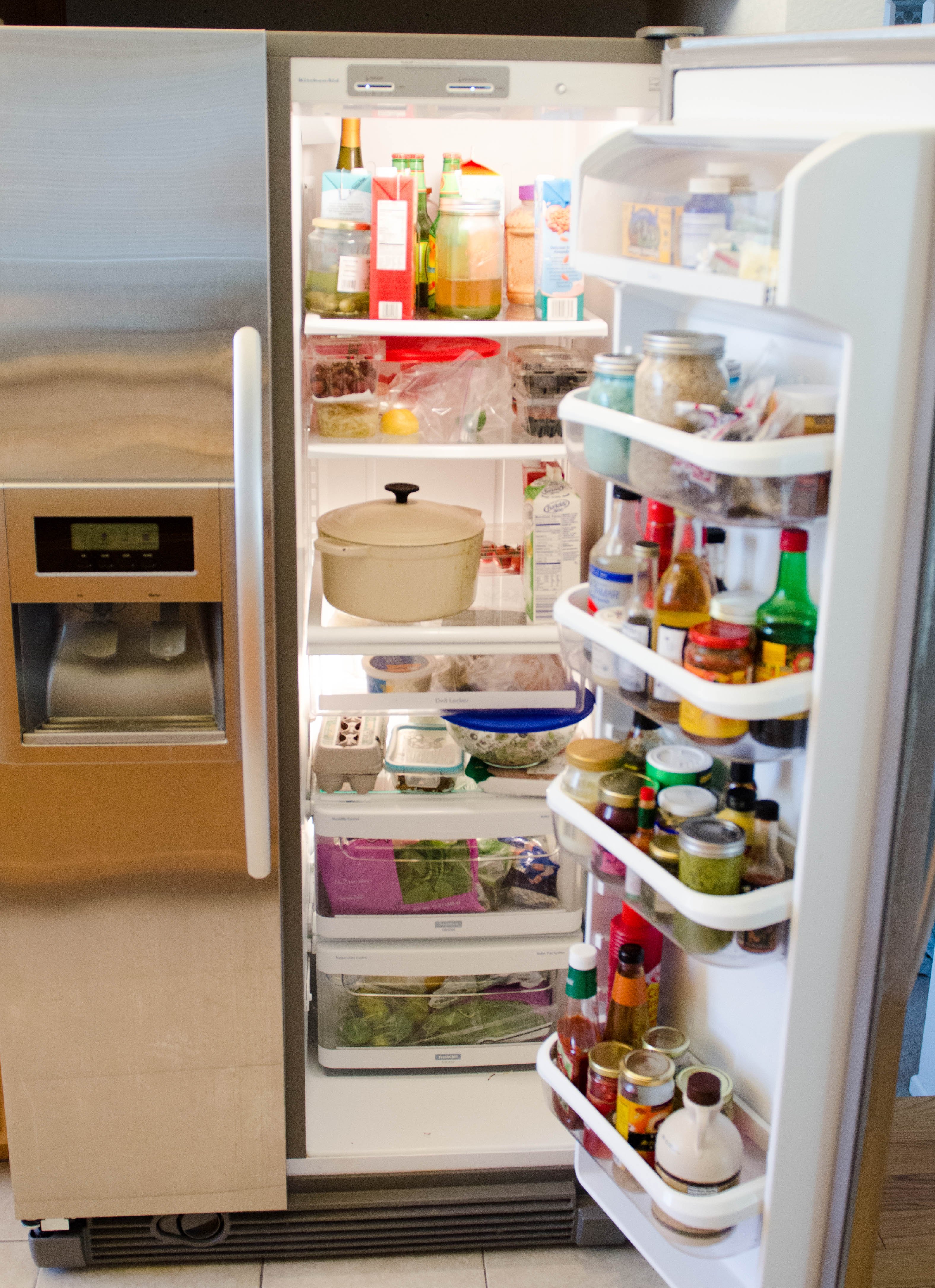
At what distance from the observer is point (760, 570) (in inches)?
55.5

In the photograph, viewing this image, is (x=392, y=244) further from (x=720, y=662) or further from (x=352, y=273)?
(x=720, y=662)

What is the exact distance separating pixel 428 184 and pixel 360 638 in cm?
87

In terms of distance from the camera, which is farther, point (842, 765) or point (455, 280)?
point (455, 280)

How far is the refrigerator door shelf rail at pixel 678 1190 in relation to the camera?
Answer: 1.32 m

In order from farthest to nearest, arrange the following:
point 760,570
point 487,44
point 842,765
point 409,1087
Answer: point 409,1087, point 487,44, point 760,570, point 842,765

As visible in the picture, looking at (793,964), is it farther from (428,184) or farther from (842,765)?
(428,184)

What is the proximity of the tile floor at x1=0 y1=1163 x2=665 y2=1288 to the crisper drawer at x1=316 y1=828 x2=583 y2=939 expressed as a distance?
547 mm

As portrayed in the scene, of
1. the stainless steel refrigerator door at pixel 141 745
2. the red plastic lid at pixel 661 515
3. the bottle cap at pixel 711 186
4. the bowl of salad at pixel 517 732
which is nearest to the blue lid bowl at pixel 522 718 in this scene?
the bowl of salad at pixel 517 732

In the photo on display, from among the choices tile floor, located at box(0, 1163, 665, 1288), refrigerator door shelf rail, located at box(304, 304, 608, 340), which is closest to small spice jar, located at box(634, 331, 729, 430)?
refrigerator door shelf rail, located at box(304, 304, 608, 340)

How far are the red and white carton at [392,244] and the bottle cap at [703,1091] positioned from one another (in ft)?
3.77

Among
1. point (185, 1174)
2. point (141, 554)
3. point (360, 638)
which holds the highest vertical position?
point (141, 554)

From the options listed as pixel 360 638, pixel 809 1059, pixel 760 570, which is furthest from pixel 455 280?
pixel 809 1059

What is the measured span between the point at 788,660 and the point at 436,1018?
1343 millimetres

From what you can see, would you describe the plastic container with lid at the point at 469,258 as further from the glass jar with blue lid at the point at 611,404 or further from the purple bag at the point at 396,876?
the purple bag at the point at 396,876
